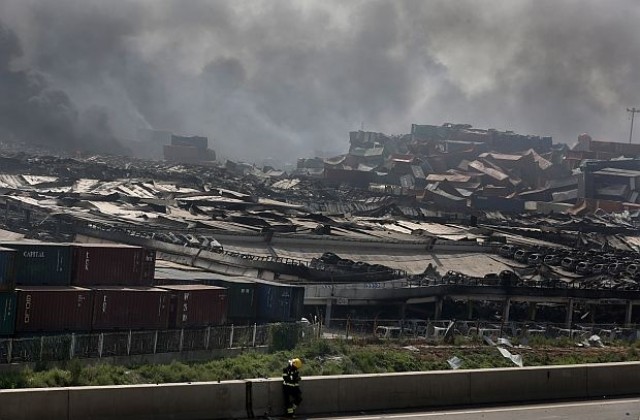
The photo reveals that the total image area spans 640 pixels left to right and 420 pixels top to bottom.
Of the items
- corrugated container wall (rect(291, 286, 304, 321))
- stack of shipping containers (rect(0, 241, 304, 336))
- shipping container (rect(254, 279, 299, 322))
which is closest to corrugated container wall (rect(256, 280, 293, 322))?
shipping container (rect(254, 279, 299, 322))

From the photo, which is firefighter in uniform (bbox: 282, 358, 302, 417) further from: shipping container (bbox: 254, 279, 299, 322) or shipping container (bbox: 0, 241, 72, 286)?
shipping container (bbox: 254, 279, 299, 322)

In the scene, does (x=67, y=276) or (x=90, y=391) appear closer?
(x=90, y=391)

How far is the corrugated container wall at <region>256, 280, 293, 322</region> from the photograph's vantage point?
4181 cm

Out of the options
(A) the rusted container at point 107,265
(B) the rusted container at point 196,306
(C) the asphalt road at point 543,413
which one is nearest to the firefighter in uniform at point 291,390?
(C) the asphalt road at point 543,413

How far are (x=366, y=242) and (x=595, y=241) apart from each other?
3605cm

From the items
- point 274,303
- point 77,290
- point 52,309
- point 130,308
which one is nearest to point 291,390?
point 52,309

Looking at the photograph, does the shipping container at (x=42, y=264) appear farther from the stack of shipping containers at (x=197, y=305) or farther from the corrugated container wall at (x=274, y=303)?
the corrugated container wall at (x=274, y=303)

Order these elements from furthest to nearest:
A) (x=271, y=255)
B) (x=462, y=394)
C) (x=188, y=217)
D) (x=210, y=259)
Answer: (x=188, y=217) → (x=271, y=255) → (x=210, y=259) → (x=462, y=394)

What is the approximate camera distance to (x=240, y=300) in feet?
137

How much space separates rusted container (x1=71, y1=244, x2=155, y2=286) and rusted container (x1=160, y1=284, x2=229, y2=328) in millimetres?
1181

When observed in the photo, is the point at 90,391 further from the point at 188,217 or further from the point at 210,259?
the point at 188,217

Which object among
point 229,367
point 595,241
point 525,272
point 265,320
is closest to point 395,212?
point 595,241

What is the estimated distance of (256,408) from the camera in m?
22.1

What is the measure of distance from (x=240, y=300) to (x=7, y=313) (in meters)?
11.7
